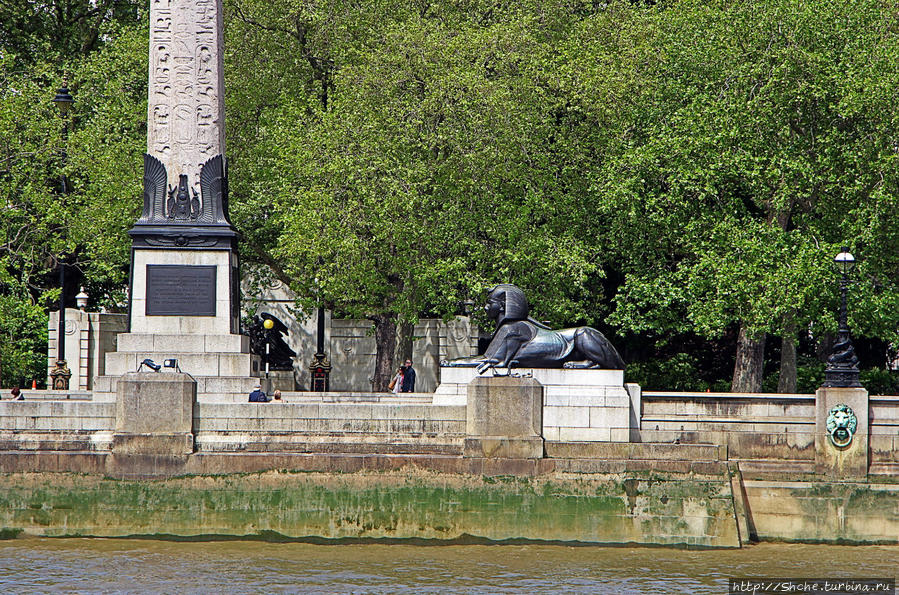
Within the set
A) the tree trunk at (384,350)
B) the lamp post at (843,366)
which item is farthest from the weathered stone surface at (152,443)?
the tree trunk at (384,350)

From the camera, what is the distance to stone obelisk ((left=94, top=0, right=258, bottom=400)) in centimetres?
2548

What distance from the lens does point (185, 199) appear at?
25.9 metres

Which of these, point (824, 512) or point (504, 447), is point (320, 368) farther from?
point (824, 512)

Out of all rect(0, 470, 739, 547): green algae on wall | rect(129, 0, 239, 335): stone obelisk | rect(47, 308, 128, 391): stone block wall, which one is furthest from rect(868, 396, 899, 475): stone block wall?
rect(47, 308, 128, 391): stone block wall

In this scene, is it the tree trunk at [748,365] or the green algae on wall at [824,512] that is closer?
the green algae on wall at [824,512]

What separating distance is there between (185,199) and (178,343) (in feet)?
9.58

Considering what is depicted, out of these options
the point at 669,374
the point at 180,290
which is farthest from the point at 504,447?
the point at 669,374

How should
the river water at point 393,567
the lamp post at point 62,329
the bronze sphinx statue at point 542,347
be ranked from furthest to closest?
1. the lamp post at point 62,329
2. the bronze sphinx statue at point 542,347
3. the river water at point 393,567

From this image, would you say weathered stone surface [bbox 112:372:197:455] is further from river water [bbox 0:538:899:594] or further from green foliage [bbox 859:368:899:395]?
green foliage [bbox 859:368:899:395]

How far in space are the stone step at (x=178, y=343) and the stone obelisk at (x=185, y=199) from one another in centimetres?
4

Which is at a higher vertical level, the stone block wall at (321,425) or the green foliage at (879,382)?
the green foliage at (879,382)

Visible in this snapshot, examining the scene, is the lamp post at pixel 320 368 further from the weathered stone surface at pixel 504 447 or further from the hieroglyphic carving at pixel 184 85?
the weathered stone surface at pixel 504 447

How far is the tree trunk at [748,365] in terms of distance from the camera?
34.7 m

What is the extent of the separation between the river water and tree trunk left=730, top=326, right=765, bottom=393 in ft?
45.9
